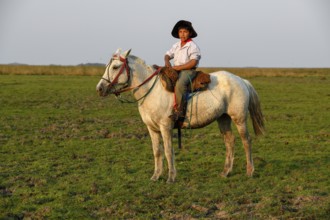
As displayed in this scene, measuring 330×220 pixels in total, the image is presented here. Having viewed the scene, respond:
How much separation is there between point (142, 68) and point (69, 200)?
8.63ft

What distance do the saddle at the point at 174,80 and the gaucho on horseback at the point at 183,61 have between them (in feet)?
0.26

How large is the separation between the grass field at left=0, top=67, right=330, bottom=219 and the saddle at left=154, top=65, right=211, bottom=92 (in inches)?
65.7

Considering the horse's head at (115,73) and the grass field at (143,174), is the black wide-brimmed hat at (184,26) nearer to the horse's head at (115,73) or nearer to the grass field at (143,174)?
the horse's head at (115,73)

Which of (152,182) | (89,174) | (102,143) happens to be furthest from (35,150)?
(152,182)

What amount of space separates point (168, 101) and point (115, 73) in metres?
1.04

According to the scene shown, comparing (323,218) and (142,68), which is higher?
(142,68)

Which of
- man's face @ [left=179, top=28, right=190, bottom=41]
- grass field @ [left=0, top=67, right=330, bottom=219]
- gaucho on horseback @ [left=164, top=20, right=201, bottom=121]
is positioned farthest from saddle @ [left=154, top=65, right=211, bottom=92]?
grass field @ [left=0, top=67, right=330, bottom=219]

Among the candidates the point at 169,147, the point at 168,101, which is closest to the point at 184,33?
the point at 168,101

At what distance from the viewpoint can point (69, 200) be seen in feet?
22.2

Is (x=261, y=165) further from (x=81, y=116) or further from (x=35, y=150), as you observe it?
(x=81, y=116)

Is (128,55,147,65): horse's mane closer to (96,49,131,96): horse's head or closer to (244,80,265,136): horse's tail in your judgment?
(96,49,131,96): horse's head

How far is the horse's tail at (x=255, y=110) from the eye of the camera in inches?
346

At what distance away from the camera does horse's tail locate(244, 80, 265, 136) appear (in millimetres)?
8797

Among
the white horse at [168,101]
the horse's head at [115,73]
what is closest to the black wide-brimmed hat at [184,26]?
the white horse at [168,101]
